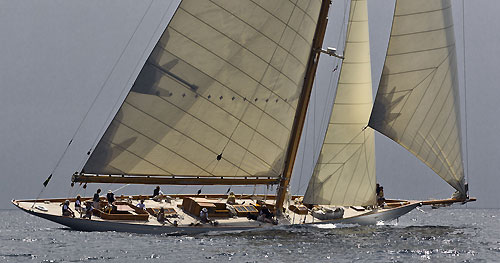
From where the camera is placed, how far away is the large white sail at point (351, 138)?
3244 centimetres

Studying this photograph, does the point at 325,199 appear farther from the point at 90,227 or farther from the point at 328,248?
the point at 90,227

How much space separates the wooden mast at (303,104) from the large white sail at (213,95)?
2.55 feet

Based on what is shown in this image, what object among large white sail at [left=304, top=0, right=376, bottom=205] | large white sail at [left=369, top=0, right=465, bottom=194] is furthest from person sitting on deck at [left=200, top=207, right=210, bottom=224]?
large white sail at [left=369, top=0, right=465, bottom=194]

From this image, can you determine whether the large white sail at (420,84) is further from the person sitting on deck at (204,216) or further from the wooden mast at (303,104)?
the person sitting on deck at (204,216)

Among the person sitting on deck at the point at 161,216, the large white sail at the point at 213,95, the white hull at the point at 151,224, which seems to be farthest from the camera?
the large white sail at the point at 213,95

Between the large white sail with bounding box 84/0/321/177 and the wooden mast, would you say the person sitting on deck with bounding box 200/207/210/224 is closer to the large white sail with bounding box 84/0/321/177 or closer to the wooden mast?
the large white sail with bounding box 84/0/321/177

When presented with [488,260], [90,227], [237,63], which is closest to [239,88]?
[237,63]

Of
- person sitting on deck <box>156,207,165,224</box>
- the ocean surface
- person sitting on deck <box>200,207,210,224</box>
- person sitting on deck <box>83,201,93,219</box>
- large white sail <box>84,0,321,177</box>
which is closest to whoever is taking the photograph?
the ocean surface

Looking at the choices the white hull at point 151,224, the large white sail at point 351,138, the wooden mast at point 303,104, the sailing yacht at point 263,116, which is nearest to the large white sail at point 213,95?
the sailing yacht at point 263,116

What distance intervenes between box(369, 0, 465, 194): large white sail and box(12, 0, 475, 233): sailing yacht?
0.04 m

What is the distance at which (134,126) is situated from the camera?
28594mm

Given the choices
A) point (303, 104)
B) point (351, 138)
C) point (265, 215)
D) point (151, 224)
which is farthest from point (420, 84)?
point (151, 224)

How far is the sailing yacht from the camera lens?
94.4ft

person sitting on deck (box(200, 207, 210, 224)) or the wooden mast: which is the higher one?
the wooden mast
